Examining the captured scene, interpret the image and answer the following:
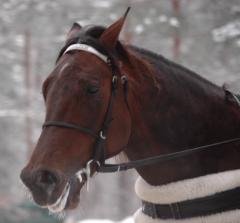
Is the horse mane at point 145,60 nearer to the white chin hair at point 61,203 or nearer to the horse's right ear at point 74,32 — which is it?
the horse's right ear at point 74,32

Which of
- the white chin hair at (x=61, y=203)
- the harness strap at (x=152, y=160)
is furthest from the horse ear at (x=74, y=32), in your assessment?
the white chin hair at (x=61, y=203)

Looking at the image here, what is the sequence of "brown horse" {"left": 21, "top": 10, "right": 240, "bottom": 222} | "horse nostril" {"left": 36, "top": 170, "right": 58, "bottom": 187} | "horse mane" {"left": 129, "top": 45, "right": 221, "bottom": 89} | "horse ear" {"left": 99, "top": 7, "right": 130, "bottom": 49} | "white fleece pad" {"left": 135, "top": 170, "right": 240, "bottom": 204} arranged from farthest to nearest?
"horse mane" {"left": 129, "top": 45, "right": 221, "bottom": 89}, "white fleece pad" {"left": 135, "top": 170, "right": 240, "bottom": 204}, "horse ear" {"left": 99, "top": 7, "right": 130, "bottom": 49}, "brown horse" {"left": 21, "top": 10, "right": 240, "bottom": 222}, "horse nostril" {"left": 36, "top": 170, "right": 58, "bottom": 187}

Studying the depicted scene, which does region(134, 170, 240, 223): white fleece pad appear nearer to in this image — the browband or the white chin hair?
the white chin hair

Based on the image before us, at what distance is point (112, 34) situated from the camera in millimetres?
2760

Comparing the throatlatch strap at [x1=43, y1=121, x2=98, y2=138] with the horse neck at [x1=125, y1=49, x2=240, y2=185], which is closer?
the throatlatch strap at [x1=43, y1=121, x2=98, y2=138]

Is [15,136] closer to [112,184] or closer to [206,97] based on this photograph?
[112,184]

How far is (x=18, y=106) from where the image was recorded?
19.7 metres

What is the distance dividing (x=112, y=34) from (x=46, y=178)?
0.82 m

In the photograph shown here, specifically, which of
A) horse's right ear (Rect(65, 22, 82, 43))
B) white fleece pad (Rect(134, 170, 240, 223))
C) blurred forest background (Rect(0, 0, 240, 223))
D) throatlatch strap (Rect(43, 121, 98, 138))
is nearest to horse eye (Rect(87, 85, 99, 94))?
throatlatch strap (Rect(43, 121, 98, 138))

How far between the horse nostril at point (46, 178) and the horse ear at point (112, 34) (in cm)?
75

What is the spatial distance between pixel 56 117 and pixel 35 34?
51.4 feet

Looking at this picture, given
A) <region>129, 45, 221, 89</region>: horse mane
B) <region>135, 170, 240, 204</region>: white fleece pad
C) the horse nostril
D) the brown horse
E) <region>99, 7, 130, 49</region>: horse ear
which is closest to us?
the horse nostril

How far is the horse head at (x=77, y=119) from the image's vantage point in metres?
2.51

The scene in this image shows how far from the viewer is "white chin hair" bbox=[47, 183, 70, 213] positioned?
2543 mm
